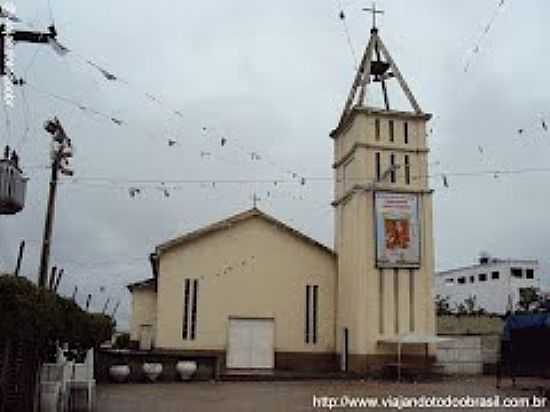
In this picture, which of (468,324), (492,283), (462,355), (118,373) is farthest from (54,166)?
(492,283)

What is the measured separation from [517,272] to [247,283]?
185ft

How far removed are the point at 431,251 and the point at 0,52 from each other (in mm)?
27223

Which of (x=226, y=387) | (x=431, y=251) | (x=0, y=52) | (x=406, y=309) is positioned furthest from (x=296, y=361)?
(x=0, y=52)

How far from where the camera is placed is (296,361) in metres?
36.7

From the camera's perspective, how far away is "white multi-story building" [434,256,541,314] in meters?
82.8

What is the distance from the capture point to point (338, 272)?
3819cm

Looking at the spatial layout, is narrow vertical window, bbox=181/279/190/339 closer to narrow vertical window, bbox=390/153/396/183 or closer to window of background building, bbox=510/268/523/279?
narrow vertical window, bbox=390/153/396/183

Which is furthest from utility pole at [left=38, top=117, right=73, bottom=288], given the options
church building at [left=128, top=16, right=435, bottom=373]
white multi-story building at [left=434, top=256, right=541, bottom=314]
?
white multi-story building at [left=434, top=256, right=541, bottom=314]

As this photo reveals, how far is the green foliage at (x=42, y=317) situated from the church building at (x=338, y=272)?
18.3 meters

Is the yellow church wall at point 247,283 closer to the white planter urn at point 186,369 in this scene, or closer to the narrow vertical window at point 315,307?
the narrow vertical window at point 315,307

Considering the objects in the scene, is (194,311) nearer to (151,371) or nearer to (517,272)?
(151,371)

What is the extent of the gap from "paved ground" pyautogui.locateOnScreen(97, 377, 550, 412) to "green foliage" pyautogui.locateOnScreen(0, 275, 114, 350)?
6.76 ft

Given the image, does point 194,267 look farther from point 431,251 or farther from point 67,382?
point 67,382

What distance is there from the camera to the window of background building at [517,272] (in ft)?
277
